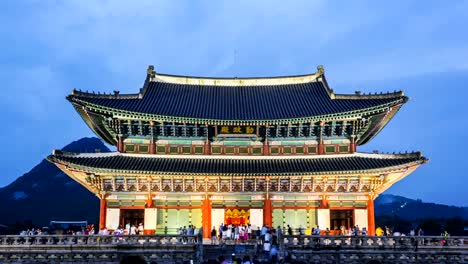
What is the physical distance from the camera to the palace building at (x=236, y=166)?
33.3 m

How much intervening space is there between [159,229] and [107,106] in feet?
31.5

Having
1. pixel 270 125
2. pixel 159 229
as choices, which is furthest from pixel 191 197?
pixel 270 125

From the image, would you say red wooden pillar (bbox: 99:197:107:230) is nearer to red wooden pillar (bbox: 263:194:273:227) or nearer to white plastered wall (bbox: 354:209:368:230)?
red wooden pillar (bbox: 263:194:273:227)

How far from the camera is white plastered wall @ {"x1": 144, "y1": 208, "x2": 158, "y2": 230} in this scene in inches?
1339

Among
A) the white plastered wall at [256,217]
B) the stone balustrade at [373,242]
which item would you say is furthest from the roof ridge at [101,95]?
the stone balustrade at [373,242]

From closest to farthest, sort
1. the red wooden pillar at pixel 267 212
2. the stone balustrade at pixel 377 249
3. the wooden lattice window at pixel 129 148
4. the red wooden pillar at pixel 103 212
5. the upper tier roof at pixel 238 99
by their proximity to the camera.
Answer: the stone balustrade at pixel 377 249 < the red wooden pillar at pixel 103 212 < the red wooden pillar at pixel 267 212 < the wooden lattice window at pixel 129 148 < the upper tier roof at pixel 238 99

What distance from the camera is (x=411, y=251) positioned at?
26.3 meters

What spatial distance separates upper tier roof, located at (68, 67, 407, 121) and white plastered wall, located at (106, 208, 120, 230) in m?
7.34

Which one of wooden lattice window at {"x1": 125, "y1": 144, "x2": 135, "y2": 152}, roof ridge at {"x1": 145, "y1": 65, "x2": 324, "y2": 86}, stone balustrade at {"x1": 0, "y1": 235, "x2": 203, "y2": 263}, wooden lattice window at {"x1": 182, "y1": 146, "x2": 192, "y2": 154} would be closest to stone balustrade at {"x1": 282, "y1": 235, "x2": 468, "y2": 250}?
stone balustrade at {"x1": 0, "y1": 235, "x2": 203, "y2": 263}

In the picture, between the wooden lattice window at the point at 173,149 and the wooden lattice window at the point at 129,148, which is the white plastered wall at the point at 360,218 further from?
the wooden lattice window at the point at 129,148

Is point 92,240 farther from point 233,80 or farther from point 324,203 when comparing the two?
point 233,80

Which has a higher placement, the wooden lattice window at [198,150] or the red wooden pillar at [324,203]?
the wooden lattice window at [198,150]

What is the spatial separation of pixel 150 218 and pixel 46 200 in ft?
304

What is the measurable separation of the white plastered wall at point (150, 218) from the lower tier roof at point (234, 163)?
3.37 meters
